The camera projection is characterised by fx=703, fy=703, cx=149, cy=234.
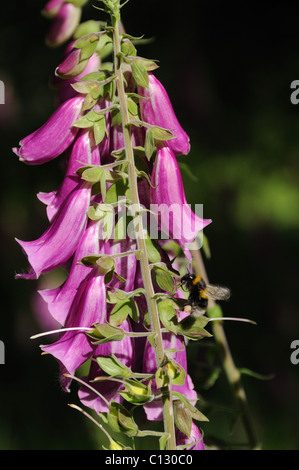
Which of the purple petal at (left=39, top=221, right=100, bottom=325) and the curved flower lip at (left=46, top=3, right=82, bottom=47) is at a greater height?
the curved flower lip at (left=46, top=3, right=82, bottom=47)

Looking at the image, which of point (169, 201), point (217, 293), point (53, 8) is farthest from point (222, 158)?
point (169, 201)

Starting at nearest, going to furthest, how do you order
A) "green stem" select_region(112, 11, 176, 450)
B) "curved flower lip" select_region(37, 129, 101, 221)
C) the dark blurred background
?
"green stem" select_region(112, 11, 176, 450)
"curved flower lip" select_region(37, 129, 101, 221)
the dark blurred background

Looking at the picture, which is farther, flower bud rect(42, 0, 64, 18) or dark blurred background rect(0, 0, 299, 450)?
dark blurred background rect(0, 0, 299, 450)

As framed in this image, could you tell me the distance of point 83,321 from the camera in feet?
2.93

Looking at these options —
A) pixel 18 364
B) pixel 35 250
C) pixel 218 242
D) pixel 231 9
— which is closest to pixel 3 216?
pixel 18 364

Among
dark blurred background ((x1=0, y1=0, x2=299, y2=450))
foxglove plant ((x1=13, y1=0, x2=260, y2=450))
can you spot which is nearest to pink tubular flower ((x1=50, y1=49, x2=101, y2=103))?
foxglove plant ((x1=13, y1=0, x2=260, y2=450))

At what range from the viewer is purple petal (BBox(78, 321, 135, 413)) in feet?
2.98

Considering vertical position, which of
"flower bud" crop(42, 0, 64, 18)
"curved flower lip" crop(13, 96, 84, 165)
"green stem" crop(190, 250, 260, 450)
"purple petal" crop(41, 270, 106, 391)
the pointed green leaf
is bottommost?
"green stem" crop(190, 250, 260, 450)

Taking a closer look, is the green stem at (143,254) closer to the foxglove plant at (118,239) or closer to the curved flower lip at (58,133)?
the foxglove plant at (118,239)

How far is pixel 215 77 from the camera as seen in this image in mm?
2705

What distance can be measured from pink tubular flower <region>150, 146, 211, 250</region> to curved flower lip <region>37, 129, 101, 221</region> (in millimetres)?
86

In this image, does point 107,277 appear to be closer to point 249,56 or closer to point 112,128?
point 112,128

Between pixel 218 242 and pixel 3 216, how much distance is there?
2.69 feet

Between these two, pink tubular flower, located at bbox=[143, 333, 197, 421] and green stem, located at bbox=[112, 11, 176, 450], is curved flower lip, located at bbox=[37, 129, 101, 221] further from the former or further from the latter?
pink tubular flower, located at bbox=[143, 333, 197, 421]
